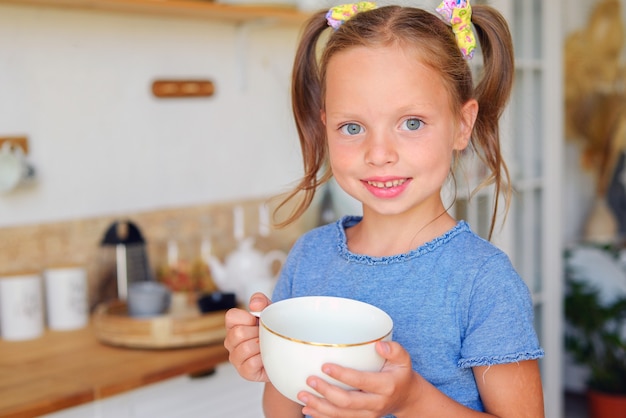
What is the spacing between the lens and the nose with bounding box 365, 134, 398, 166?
2.92 feet

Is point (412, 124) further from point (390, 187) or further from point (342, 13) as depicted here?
point (342, 13)

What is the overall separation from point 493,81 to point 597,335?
229 centimetres

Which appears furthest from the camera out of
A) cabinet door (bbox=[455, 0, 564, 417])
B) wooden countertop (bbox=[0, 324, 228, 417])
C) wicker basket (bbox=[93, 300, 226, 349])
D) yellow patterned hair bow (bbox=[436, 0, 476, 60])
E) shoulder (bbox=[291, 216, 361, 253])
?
cabinet door (bbox=[455, 0, 564, 417])

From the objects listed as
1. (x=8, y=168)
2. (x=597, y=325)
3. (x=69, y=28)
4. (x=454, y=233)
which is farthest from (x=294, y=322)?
(x=597, y=325)

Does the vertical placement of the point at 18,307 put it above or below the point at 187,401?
above

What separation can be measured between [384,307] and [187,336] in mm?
854

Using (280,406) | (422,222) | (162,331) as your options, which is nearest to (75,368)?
(162,331)

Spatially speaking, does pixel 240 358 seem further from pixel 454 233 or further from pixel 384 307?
pixel 454 233

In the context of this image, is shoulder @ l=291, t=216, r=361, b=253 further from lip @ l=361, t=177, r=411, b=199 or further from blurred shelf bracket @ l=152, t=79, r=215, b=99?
blurred shelf bracket @ l=152, t=79, r=215, b=99

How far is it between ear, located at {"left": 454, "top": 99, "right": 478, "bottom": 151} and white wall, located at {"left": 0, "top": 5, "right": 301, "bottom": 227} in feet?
4.27

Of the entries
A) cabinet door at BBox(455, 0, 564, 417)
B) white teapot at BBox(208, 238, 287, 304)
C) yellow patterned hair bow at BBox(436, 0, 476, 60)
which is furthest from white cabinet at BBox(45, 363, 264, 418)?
cabinet door at BBox(455, 0, 564, 417)

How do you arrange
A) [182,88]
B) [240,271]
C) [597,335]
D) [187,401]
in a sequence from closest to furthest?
[187,401], [240,271], [182,88], [597,335]

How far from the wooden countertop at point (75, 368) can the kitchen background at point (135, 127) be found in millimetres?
282

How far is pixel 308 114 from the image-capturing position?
3.72 ft
